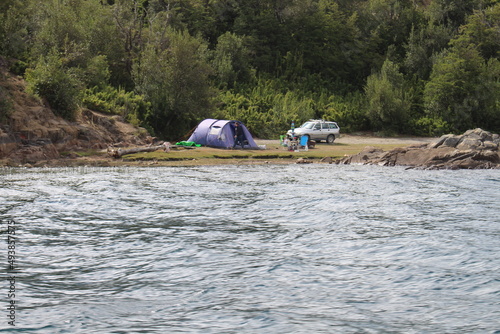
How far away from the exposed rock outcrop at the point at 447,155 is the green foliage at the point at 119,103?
49.5ft

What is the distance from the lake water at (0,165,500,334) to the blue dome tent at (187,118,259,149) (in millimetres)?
16212

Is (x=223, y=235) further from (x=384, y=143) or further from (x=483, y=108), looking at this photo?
(x=483, y=108)

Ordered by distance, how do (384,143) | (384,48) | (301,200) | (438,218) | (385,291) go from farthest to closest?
(384,48)
(384,143)
(301,200)
(438,218)
(385,291)

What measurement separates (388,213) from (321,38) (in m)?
55.3

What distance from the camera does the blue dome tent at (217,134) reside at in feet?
130

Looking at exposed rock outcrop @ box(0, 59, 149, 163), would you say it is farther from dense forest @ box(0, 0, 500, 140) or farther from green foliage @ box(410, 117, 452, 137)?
green foliage @ box(410, 117, 452, 137)

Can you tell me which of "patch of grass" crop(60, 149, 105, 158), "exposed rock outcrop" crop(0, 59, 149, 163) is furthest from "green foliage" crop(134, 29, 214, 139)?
"patch of grass" crop(60, 149, 105, 158)

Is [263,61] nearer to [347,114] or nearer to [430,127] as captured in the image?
[347,114]

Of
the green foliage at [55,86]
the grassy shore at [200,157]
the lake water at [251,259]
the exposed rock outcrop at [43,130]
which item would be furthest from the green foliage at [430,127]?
the lake water at [251,259]

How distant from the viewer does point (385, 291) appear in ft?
34.9

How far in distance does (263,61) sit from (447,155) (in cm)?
3528

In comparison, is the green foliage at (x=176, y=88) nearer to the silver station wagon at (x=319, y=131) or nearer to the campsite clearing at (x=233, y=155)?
the campsite clearing at (x=233, y=155)

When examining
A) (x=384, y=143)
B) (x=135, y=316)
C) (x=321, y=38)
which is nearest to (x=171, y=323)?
(x=135, y=316)

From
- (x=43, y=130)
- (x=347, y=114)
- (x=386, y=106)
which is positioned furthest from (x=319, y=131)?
(x=43, y=130)
